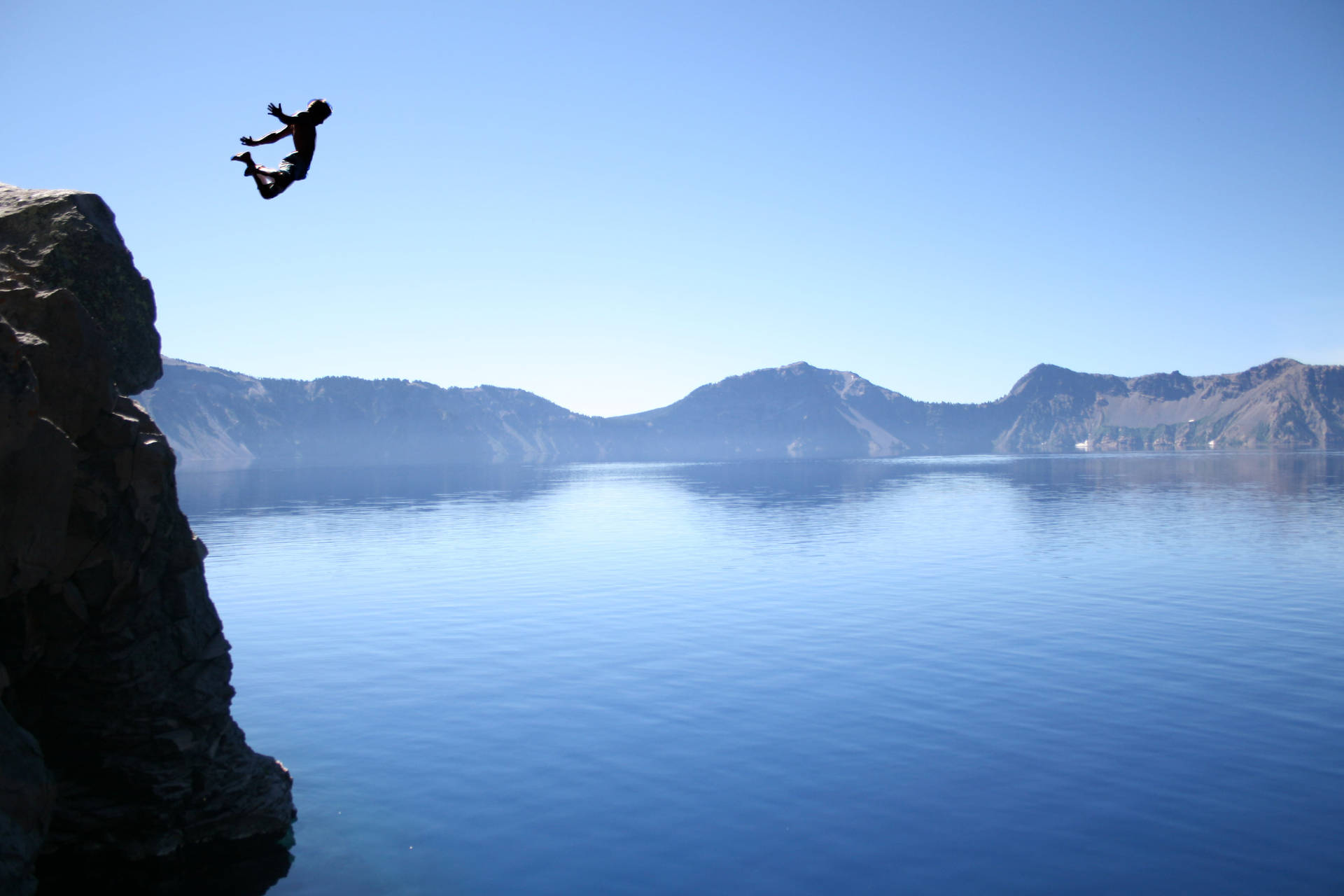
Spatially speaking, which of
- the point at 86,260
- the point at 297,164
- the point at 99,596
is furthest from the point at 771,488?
the point at 297,164

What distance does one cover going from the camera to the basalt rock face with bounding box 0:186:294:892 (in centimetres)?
1512

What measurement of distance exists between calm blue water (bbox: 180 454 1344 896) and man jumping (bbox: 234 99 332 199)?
13.6m

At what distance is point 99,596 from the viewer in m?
17.4

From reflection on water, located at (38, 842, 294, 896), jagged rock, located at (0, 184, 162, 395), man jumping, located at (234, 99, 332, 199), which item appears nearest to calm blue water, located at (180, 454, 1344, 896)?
reflection on water, located at (38, 842, 294, 896)

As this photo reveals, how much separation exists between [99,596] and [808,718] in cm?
1938

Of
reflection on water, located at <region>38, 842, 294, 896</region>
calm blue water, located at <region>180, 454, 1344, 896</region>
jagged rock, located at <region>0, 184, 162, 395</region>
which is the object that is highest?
jagged rock, located at <region>0, 184, 162, 395</region>

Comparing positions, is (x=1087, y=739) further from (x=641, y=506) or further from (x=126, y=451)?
(x=641, y=506)

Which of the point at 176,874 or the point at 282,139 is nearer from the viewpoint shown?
the point at 282,139

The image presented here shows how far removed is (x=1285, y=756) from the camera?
881 inches

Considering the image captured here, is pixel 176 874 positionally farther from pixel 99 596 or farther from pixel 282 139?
pixel 282 139

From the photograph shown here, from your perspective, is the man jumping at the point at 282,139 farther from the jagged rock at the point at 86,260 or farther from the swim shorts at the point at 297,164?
the jagged rock at the point at 86,260

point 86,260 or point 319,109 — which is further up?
point 319,109

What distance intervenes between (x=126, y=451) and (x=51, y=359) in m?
2.21

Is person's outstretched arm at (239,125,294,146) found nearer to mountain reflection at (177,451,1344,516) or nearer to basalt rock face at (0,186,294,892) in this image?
basalt rock face at (0,186,294,892)
